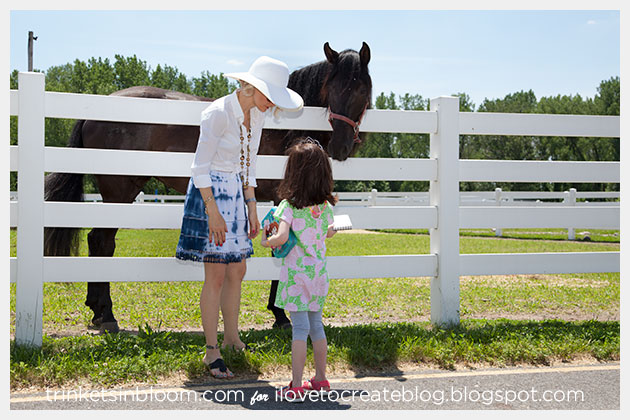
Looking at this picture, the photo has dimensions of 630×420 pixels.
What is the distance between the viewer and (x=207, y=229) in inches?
146

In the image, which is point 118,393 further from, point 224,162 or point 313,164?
point 313,164

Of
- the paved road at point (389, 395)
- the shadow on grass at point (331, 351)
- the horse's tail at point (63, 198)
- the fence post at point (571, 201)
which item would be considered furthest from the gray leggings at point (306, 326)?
the fence post at point (571, 201)

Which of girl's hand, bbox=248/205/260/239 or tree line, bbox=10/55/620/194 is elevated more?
tree line, bbox=10/55/620/194

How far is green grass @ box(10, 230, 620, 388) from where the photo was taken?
12.6ft

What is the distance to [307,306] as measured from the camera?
11.1 ft

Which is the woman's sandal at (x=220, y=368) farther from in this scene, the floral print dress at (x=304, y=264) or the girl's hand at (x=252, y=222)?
the girl's hand at (x=252, y=222)

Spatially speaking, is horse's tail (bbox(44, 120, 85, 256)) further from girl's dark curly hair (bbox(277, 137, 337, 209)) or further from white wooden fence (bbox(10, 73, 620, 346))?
girl's dark curly hair (bbox(277, 137, 337, 209))

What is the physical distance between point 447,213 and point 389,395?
2.15 metres

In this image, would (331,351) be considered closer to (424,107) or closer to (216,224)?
(216,224)

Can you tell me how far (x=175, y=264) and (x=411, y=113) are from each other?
2448 mm

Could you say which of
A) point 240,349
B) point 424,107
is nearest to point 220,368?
point 240,349

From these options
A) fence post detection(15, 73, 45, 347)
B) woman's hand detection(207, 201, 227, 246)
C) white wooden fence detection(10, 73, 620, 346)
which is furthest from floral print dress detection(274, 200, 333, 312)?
fence post detection(15, 73, 45, 347)

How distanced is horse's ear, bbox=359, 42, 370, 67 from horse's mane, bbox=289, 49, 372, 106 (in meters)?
0.05

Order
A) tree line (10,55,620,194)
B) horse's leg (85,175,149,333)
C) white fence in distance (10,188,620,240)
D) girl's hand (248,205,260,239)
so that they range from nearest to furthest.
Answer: girl's hand (248,205,260,239) → horse's leg (85,175,149,333) → white fence in distance (10,188,620,240) → tree line (10,55,620,194)
